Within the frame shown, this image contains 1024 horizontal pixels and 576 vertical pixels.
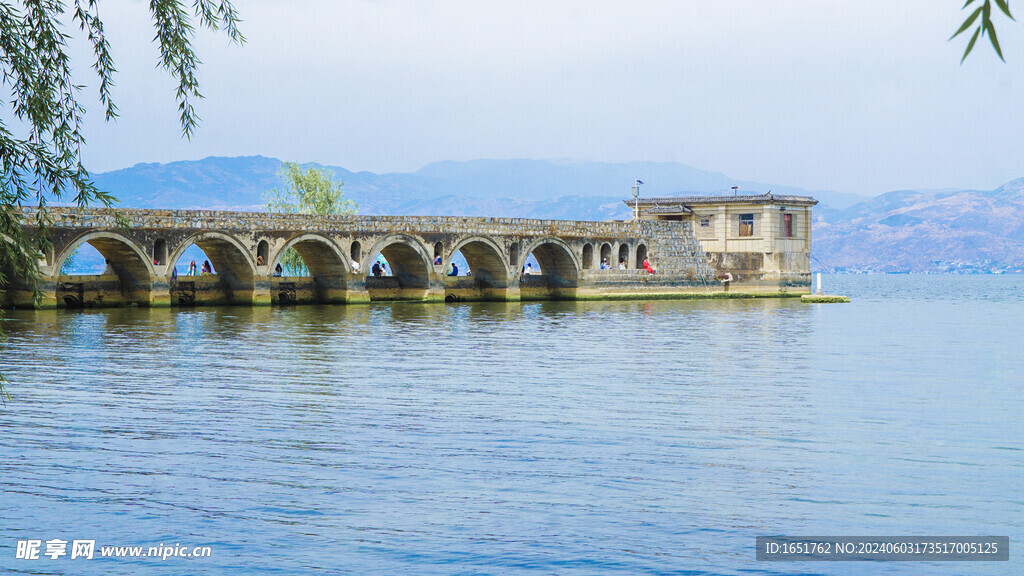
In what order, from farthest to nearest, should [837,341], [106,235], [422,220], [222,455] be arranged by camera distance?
1. [422,220]
2. [106,235]
3. [837,341]
4. [222,455]

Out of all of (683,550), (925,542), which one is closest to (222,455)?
(683,550)

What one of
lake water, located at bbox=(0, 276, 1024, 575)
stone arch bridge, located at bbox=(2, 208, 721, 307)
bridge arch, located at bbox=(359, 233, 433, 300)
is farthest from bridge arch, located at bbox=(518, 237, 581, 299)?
lake water, located at bbox=(0, 276, 1024, 575)

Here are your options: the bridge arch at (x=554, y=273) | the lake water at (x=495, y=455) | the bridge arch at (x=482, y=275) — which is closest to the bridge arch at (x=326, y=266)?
the bridge arch at (x=482, y=275)

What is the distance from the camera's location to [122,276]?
159 feet

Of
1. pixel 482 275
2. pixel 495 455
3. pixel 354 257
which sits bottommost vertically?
pixel 495 455

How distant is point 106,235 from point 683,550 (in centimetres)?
3908

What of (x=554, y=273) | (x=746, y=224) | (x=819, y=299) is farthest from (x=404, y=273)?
(x=819, y=299)

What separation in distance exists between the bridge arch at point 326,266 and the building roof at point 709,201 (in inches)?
1012

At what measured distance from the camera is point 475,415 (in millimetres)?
18594

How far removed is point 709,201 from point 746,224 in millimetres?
2973

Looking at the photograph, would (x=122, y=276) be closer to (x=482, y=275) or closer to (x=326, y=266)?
(x=326, y=266)

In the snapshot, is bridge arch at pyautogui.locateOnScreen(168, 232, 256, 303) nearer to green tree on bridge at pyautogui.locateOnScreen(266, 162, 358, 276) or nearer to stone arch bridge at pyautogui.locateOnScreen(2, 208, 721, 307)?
stone arch bridge at pyautogui.locateOnScreen(2, 208, 721, 307)

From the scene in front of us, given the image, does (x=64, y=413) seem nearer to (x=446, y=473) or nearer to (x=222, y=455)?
(x=222, y=455)

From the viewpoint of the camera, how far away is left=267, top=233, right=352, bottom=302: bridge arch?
53.9 meters
